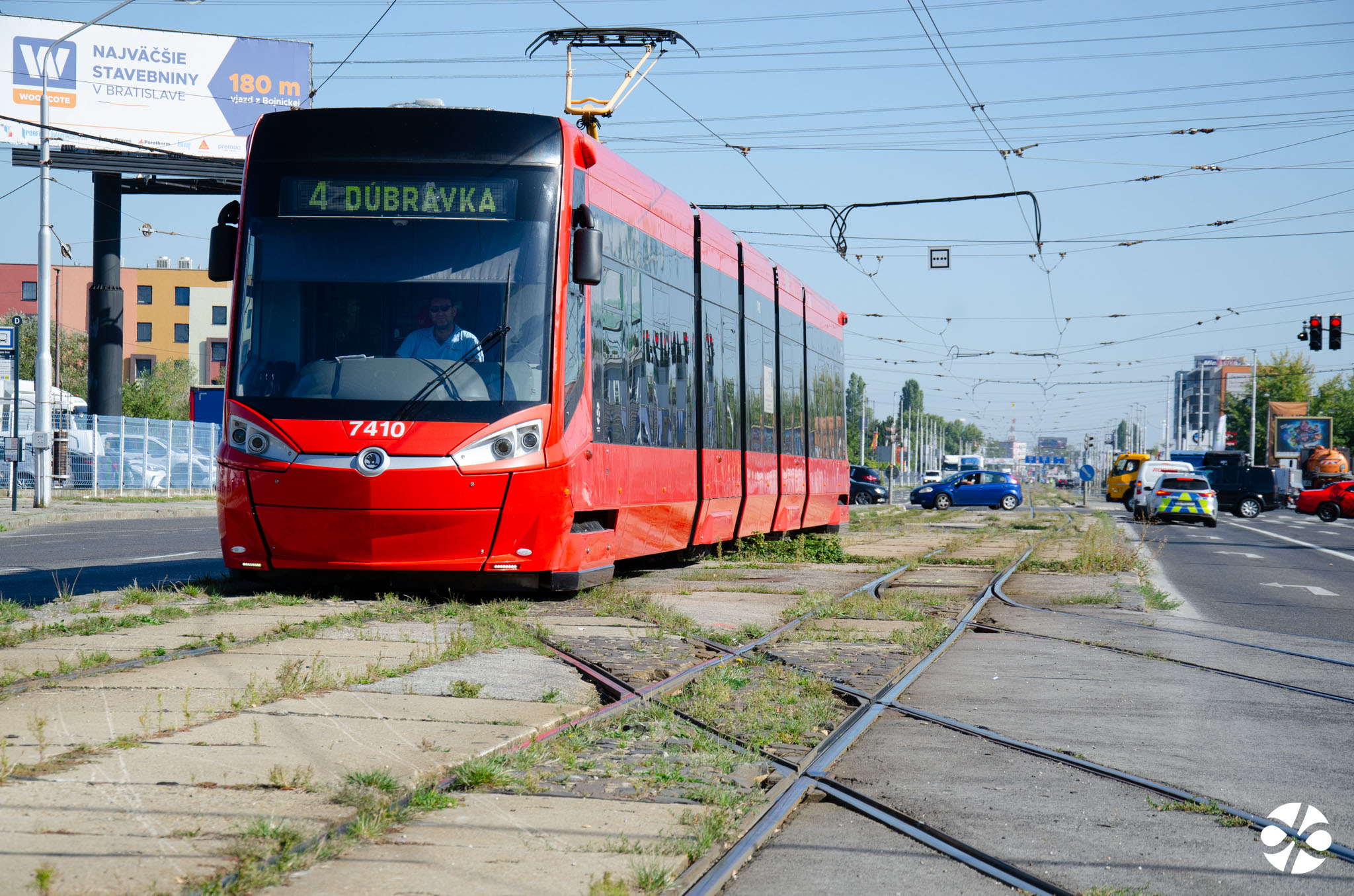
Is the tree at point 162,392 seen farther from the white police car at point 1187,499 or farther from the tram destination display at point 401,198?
the tram destination display at point 401,198

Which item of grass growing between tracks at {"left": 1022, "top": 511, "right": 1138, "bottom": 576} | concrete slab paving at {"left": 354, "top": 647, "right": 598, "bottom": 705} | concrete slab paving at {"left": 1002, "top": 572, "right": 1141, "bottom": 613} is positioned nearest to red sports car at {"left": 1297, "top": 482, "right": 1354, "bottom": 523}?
grass growing between tracks at {"left": 1022, "top": 511, "right": 1138, "bottom": 576}

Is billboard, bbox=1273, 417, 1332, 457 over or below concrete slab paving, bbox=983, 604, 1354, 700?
over

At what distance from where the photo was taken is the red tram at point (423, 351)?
925 cm

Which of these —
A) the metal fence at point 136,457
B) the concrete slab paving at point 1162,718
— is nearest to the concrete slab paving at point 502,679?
the concrete slab paving at point 1162,718

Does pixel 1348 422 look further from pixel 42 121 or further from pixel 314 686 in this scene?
pixel 314 686

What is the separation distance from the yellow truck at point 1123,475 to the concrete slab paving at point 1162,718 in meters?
68.6

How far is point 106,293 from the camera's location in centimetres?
4059

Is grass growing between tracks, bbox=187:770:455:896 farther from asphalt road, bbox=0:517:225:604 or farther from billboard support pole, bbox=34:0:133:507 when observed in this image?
billboard support pole, bbox=34:0:133:507

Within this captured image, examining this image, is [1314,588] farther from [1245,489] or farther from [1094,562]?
[1245,489]

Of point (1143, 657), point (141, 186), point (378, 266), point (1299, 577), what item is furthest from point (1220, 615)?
point (141, 186)

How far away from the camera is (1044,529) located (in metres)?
31.4

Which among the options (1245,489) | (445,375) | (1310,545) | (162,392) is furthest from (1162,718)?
(162,392)

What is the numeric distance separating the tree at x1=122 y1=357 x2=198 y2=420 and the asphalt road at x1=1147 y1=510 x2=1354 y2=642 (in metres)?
45.1

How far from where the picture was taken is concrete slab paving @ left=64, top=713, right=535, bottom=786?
4328 millimetres
